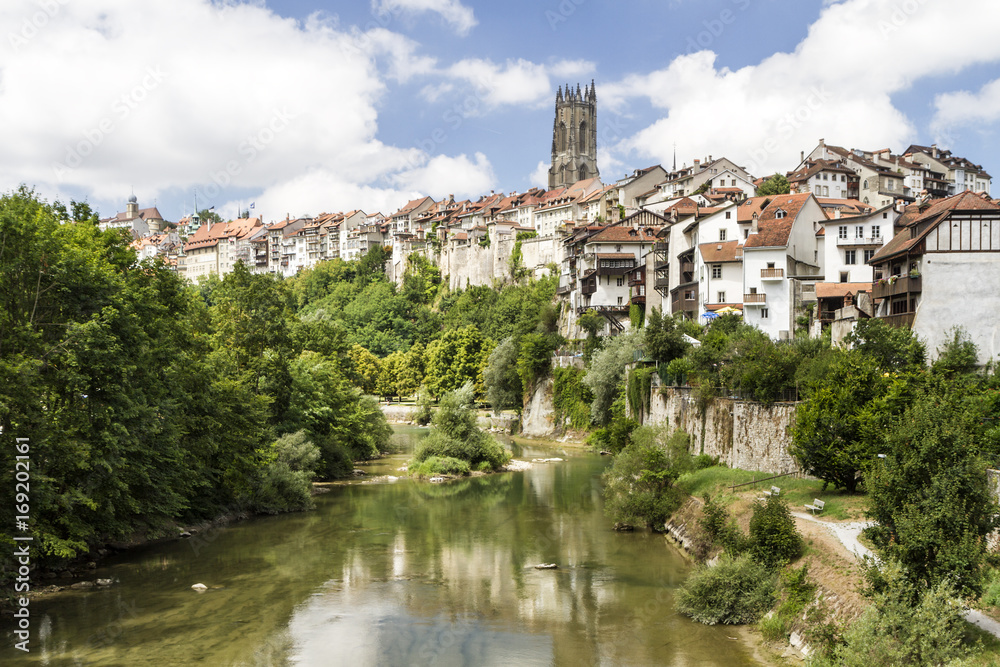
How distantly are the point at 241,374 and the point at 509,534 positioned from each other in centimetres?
1507

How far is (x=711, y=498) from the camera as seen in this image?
28.3 metres

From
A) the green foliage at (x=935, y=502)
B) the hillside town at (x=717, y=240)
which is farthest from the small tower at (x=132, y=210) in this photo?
the green foliage at (x=935, y=502)

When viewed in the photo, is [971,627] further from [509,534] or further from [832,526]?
[509,534]

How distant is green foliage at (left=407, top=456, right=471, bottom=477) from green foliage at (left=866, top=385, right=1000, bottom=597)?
3061cm

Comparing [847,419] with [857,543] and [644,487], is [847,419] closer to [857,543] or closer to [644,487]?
[857,543]

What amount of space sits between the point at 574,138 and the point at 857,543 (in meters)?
136

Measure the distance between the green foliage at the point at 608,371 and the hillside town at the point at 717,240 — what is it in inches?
156

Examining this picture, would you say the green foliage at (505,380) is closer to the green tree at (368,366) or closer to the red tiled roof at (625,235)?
the red tiled roof at (625,235)

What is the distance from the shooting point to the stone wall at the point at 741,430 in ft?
97.7

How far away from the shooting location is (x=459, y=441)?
152 feet

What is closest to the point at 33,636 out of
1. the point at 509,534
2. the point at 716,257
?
the point at 509,534

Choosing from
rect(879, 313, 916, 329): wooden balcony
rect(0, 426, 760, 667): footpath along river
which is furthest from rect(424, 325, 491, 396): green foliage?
rect(879, 313, 916, 329): wooden balcony

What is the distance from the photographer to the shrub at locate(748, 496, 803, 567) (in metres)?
20.8

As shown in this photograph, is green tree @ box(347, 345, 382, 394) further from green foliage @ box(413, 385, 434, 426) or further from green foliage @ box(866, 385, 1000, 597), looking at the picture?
green foliage @ box(866, 385, 1000, 597)
